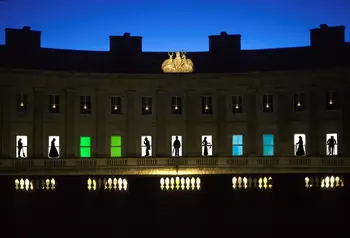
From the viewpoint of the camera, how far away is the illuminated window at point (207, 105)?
78812mm

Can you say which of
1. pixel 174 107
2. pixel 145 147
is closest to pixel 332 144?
pixel 174 107

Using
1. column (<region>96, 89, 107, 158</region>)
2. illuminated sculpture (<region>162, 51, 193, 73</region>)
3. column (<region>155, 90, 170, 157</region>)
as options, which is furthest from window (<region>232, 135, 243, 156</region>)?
column (<region>96, 89, 107, 158</region>)

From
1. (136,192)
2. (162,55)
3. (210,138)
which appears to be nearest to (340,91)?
(210,138)

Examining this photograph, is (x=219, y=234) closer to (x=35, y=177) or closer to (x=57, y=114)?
(x=35, y=177)

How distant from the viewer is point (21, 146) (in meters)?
75.9

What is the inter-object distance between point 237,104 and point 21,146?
20.5m

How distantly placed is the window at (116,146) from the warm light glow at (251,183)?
1669 centimetres

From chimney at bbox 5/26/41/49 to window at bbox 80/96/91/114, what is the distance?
23.2ft

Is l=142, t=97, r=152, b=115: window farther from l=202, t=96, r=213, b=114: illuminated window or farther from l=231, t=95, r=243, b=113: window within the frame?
l=231, t=95, r=243, b=113: window

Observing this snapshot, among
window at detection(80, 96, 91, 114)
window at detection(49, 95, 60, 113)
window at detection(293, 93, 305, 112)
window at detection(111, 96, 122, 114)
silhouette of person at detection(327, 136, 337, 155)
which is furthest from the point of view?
window at detection(111, 96, 122, 114)

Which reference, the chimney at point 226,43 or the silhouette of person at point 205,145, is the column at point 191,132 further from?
the chimney at point 226,43

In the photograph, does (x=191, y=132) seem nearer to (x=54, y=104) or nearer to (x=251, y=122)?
(x=251, y=122)

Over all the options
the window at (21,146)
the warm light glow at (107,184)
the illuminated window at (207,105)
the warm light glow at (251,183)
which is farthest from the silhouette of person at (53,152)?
the warm light glow at (251,183)

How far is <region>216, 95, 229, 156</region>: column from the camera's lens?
7850cm
